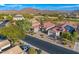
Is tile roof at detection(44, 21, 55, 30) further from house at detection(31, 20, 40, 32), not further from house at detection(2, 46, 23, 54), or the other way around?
house at detection(2, 46, 23, 54)

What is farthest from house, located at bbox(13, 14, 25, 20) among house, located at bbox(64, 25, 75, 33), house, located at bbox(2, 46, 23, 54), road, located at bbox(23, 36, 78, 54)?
house, located at bbox(64, 25, 75, 33)

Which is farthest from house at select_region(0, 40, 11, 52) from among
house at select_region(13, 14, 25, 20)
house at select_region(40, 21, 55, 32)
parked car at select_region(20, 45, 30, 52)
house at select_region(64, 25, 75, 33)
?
house at select_region(64, 25, 75, 33)

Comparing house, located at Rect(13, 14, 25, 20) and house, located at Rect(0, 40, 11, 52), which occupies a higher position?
house, located at Rect(13, 14, 25, 20)

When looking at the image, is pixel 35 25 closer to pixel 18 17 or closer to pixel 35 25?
pixel 35 25

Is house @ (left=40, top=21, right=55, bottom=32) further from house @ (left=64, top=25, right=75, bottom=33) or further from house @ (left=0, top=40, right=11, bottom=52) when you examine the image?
house @ (left=0, top=40, right=11, bottom=52)

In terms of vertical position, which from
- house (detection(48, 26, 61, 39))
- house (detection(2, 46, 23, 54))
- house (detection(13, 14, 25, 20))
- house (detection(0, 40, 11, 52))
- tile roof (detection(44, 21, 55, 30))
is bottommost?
house (detection(2, 46, 23, 54))

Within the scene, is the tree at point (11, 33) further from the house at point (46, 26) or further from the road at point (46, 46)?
the house at point (46, 26)

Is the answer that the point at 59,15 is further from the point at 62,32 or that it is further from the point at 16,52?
the point at 16,52

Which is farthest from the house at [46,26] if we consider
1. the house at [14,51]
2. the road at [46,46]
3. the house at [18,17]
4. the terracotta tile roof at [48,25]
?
the house at [14,51]

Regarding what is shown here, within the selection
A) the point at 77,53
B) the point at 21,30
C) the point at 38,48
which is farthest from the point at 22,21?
the point at 77,53

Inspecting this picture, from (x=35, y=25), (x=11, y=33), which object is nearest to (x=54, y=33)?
(x=35, y=25)
